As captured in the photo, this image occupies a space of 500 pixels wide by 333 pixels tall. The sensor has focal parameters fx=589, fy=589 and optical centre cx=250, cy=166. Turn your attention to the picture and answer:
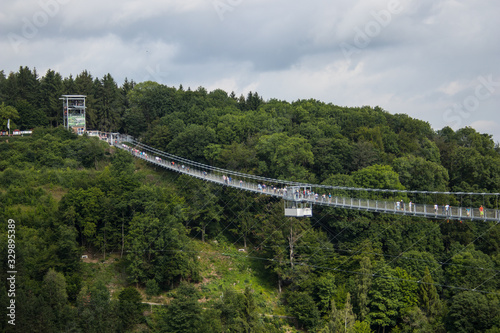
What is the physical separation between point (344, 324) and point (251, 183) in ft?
43.5

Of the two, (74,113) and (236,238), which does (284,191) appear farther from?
(74,113)

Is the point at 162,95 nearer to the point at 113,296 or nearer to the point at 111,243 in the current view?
the point at 111,243

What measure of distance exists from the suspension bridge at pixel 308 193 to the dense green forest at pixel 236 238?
1.06 metres

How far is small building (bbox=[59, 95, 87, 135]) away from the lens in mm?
58250

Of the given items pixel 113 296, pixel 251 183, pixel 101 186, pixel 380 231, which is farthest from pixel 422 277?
pixel 101 186

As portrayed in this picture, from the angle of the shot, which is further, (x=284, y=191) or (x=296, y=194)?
(x=284, y=191)

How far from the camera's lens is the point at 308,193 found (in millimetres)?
40406

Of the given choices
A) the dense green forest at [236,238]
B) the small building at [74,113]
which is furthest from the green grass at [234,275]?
the small building at [74,113]

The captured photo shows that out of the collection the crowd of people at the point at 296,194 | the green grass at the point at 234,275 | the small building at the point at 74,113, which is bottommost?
the green grass at the point at 234,275

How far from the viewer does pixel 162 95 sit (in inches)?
2435

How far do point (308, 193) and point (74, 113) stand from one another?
1167 inches

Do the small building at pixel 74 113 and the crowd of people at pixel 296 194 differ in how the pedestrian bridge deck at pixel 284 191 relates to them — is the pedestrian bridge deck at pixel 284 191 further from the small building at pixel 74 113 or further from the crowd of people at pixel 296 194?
the small building at pixel 74 113

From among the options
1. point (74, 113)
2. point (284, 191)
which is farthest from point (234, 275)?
point (74, 113)

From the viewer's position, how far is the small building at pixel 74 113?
191 feet
